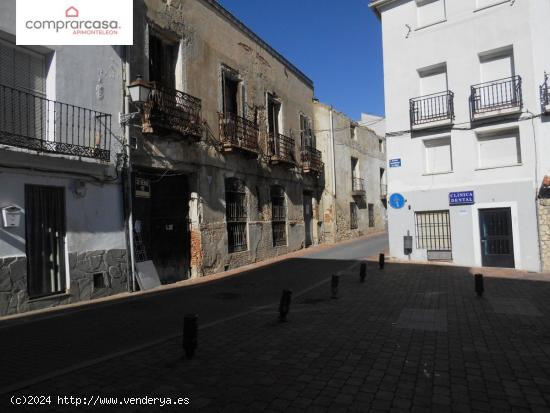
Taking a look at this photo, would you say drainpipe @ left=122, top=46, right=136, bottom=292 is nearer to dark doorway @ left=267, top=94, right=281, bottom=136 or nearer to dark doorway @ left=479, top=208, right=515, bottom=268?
dark doorway @ left=267, top=94, right=281, bottom=136

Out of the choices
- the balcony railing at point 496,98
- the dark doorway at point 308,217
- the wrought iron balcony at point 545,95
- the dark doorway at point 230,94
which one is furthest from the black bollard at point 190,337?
the dark doorway at point 308,217

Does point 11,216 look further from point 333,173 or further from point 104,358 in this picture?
point 333,173

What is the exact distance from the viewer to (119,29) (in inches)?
431

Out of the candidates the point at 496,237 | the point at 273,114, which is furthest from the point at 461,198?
the point at 273,114

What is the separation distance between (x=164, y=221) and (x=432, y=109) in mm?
10207

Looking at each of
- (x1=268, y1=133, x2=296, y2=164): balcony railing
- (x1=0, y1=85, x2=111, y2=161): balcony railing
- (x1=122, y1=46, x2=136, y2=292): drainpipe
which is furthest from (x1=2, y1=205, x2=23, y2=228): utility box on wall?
(x1=268, y1=133, x2=296, y2=164): balcony railing

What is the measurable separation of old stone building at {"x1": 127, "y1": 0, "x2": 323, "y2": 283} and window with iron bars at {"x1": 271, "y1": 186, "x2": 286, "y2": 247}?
0.15ft

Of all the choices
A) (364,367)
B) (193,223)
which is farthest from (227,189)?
(364,367)

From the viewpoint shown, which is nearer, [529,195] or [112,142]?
[112,142]

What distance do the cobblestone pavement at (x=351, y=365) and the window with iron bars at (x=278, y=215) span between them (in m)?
9.90

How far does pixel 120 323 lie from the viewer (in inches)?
292

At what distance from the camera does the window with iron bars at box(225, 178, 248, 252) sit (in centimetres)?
1536

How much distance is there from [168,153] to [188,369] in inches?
330

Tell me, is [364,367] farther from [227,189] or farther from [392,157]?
[392,157]
